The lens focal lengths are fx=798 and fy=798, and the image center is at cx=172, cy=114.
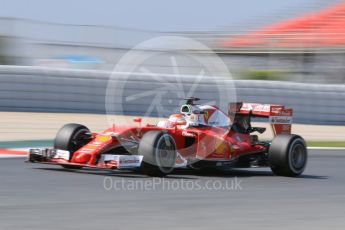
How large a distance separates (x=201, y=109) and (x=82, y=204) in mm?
3591

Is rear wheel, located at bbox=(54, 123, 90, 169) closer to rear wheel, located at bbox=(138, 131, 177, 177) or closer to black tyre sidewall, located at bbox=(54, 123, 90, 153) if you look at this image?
black tyre sidewall, located at bbox=(54, 123, 90, 153)

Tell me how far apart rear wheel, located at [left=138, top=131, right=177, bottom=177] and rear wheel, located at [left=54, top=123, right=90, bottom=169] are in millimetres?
1159

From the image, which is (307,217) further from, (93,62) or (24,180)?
(93,62)

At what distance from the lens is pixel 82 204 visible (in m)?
7.92

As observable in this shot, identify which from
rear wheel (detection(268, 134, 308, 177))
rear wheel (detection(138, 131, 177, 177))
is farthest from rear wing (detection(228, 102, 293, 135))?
rear wheel (detection(138, 131, 177, 177))

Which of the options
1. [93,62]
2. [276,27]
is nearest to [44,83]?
[93,62]

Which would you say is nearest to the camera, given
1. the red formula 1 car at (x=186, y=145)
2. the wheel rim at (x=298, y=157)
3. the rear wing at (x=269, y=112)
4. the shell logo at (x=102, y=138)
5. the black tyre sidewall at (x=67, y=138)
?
the red formula 1 car at (x=186, y=145)

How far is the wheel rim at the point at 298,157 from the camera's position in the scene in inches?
448

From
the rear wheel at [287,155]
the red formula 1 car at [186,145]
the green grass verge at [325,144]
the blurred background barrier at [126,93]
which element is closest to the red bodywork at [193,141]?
the red formula 1 car at [186,145]

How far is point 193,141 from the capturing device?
35.7ft

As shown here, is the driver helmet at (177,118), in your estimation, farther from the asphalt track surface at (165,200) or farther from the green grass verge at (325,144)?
the green grass verge at (325,144)

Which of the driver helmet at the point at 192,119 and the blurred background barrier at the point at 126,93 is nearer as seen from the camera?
the driver helmet at the point at 192,119

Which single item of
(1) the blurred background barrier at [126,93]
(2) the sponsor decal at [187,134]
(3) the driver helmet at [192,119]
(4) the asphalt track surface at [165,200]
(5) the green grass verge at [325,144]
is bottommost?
(4) the asphalt track surface at [165,200]

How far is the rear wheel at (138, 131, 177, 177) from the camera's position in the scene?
395 inches
